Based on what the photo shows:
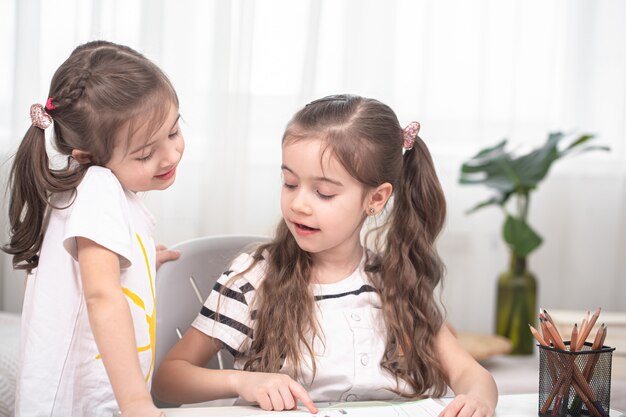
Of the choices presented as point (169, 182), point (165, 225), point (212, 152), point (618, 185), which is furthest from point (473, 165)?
point (169, 182)

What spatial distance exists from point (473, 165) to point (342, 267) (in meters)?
1.36

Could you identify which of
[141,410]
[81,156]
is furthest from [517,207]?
[141,410]

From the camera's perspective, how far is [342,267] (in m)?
1.40

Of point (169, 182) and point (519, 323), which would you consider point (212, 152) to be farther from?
point (169, 182)

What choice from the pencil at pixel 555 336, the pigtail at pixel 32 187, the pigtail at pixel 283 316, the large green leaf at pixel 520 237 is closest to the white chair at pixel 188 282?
the pigtail at pixel 283 316

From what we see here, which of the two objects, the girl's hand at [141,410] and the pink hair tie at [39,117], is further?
the pink hair tie at [39,117]

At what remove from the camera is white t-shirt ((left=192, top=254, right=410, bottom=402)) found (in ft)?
4.22

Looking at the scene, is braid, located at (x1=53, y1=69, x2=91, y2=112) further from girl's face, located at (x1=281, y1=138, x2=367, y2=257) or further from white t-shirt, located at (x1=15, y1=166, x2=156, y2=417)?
girl's face, located at (x1=281, y1=138, x2=367, y2=257)

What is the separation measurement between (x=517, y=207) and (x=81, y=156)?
6.36 feet

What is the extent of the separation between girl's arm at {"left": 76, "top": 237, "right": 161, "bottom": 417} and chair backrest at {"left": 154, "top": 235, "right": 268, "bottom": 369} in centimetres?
44

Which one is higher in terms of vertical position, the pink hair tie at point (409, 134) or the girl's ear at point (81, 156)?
the pink hair tie at point (409, 134)

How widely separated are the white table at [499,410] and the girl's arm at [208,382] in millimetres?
28

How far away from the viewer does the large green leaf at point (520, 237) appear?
2.58m

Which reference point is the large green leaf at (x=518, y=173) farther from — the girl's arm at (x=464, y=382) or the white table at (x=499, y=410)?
the white table at (x=499, y=410)
